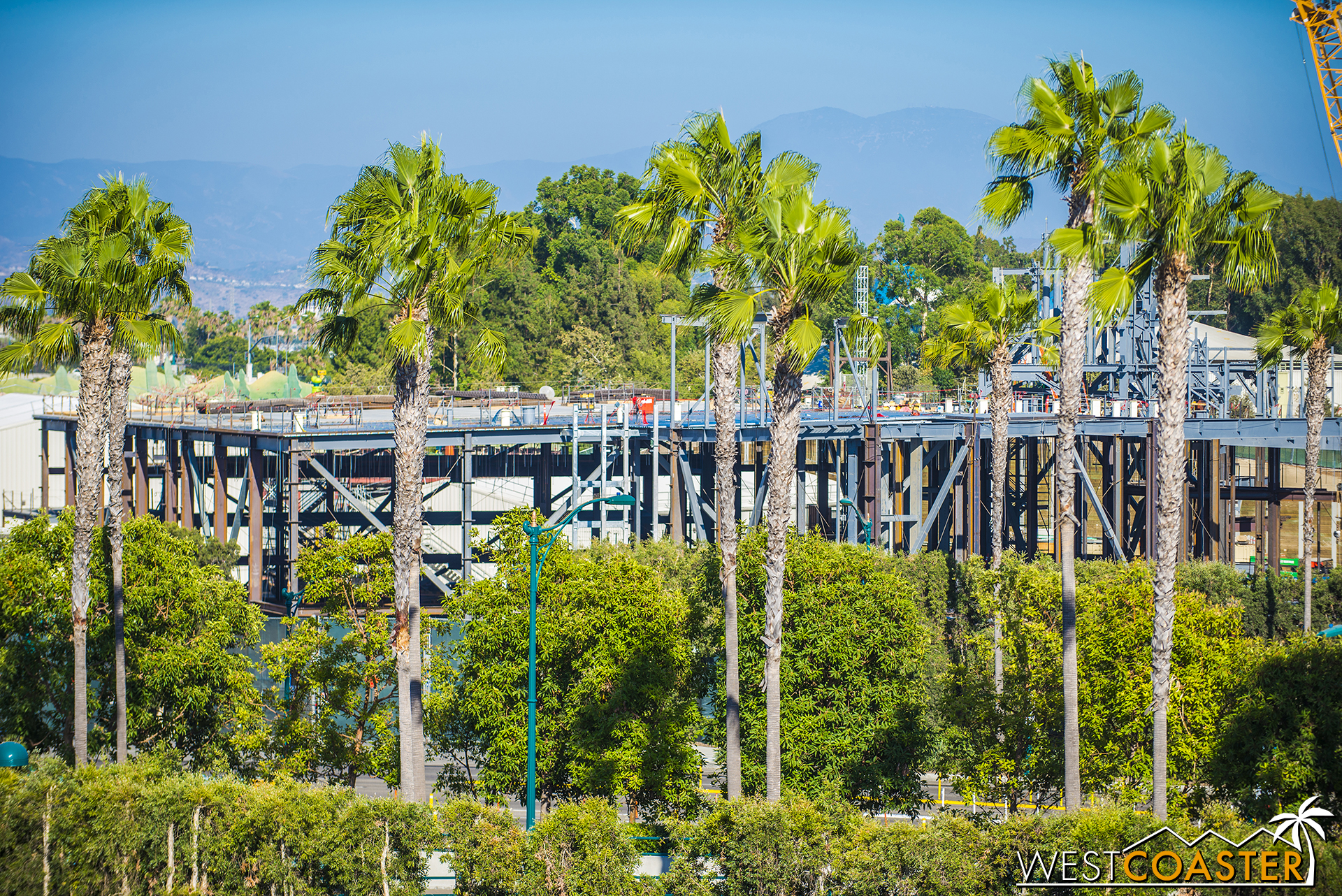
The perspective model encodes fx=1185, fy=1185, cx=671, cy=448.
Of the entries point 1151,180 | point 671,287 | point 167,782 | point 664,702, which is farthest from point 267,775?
point 671,287

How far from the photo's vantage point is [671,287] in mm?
121062

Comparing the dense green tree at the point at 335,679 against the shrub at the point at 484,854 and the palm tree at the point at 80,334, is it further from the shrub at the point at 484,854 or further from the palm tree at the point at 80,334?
the shrub at the point at 484,854

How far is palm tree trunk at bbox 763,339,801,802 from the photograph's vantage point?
17.6 meters

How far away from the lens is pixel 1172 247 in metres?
16.8

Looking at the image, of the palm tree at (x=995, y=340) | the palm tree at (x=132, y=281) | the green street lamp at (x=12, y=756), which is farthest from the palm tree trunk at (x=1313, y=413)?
the green street lamp at (x=12, y=756)

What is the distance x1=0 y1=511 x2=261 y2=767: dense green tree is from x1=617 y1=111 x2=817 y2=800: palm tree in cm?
1059

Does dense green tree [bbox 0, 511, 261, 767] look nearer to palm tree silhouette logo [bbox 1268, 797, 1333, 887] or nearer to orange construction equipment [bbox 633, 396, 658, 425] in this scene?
palm tree silhouette logo [bbox 1268, 797, 1333, 887]

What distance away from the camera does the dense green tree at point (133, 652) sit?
2284cm

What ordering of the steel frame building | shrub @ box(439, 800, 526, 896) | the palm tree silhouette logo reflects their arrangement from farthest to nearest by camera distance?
the steel frame building, shrub @ box(439, 800, 526, 896), the palm tree silhouette logo

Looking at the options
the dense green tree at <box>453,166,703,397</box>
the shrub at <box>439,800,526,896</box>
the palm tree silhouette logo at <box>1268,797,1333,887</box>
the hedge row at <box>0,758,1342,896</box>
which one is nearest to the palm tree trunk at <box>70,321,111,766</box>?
the hedge row at <box>0,758,1342,896</box>

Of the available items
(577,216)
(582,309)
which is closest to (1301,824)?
(582,309)

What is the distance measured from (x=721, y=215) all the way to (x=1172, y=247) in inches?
263

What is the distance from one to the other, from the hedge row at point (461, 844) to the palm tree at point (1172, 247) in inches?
112

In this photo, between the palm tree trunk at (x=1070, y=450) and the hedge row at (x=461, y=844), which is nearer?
the hedge row at (x=461, y=844)
